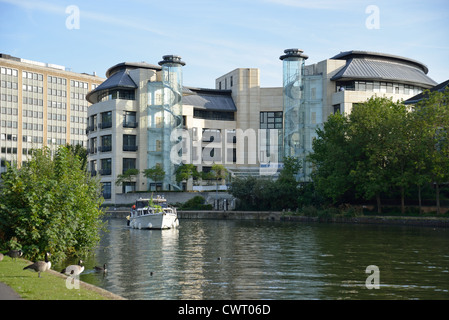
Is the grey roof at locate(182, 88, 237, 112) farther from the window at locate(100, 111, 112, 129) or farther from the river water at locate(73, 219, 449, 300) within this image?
the river water at locate(73, 219, 449, 300)

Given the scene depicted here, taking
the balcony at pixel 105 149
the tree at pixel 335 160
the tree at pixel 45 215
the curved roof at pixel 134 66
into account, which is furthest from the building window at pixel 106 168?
the tree at pixel 45 215

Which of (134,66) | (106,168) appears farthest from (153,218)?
(134,66)

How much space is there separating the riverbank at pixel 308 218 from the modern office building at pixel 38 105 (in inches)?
3386

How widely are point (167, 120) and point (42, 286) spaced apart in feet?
319

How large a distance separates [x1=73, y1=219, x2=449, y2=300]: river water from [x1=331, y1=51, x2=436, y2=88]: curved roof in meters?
64.8

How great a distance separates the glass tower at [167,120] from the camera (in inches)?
4498

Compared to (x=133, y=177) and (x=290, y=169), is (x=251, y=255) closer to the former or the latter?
(x=290, y=169)

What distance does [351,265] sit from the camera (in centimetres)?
3072

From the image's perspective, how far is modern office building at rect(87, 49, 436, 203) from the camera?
11112 cm

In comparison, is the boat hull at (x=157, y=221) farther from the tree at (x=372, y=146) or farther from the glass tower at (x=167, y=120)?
the glass tower at (x=167, y=120)

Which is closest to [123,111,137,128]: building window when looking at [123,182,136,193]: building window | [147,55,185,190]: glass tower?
[147,55,185,190]: glass tower

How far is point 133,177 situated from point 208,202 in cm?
2252

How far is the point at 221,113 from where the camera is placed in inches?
5098
